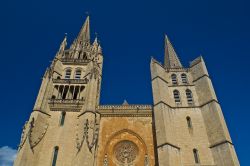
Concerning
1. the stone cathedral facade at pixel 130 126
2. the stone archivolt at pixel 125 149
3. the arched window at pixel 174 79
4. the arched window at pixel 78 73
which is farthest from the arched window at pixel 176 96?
the arched window at pixel 78 73

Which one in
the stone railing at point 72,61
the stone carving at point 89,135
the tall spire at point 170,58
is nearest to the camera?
the stone carving at point 89,135

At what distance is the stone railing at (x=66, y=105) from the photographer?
20016 mm

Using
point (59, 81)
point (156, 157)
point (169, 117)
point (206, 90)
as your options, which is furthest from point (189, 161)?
point (59, 81)

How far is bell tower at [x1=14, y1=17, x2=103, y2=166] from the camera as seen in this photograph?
55.2 feet

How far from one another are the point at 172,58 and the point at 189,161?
554 inches

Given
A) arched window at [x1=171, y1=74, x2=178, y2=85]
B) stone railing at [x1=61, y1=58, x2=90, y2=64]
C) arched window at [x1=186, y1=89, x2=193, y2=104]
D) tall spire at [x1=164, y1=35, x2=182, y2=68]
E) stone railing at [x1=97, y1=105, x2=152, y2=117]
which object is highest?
tall spire at [x1=164, y1=35, x2=182, y2=68]

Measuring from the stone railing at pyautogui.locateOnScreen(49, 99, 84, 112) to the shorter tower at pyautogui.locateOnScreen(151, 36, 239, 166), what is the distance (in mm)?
6458

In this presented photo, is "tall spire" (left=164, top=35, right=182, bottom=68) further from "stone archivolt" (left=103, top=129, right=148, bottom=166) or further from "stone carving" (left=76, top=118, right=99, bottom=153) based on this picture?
"stone carving" (left=76, top=118, right=99, bottom=153)

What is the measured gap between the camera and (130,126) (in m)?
19.9

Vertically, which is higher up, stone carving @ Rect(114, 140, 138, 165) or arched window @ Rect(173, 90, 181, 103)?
arched window @ Rect(173, 90, 181, 103)

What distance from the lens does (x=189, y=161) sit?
1697 cm

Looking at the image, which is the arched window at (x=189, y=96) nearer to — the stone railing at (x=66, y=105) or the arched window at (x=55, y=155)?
the stone railing at (x=66, y=105)

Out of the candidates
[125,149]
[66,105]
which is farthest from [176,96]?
[66,105]

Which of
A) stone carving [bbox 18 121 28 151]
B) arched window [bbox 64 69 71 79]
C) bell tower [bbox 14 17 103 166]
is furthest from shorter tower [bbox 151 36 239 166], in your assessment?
stone carving [bbox 18 121 28 151]
